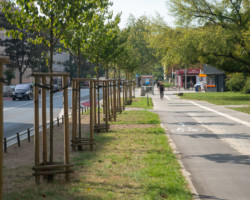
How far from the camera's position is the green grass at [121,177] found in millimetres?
6277

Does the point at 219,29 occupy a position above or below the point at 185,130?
above

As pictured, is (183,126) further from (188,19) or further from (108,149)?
(188,19)

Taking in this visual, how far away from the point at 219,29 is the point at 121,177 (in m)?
26.6

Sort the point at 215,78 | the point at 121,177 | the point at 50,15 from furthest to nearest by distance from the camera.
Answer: the point at 215,78, the point at 50,15, the point at 121,177

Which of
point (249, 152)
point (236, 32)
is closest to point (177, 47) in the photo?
point (236, 32)

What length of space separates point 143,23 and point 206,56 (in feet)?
133

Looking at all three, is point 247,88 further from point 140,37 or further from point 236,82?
point 140,37

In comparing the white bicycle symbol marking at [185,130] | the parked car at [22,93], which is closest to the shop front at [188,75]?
the parked car at [22,93]

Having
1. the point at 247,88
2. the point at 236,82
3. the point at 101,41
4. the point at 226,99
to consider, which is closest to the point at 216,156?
the point at 101,41

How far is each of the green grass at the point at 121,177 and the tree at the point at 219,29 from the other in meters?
21.9

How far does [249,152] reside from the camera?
10.6 metres

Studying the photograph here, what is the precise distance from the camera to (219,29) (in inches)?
1259

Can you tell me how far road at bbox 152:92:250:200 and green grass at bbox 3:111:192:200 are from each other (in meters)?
0.39

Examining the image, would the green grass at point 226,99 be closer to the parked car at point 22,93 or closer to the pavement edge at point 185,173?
the parked car at point 22,93
